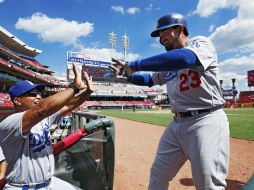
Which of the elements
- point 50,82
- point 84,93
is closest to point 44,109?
point 84,93

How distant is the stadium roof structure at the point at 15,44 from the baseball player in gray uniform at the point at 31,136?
3816 centimetres

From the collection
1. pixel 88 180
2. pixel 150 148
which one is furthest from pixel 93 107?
pixel 88 180

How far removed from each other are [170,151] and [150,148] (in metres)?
5.62

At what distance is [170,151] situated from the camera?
277 centimetres

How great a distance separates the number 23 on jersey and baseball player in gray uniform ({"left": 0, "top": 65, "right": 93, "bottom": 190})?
85cm

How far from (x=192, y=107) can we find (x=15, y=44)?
1869 inches

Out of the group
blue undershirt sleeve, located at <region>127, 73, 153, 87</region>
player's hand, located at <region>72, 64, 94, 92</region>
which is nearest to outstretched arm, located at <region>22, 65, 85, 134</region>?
player's hand, located at <region>72, 64, 94, 92</region>

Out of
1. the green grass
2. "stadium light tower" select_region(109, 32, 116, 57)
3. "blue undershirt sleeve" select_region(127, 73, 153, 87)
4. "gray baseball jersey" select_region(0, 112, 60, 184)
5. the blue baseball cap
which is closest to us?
"gray baseball jersey" select_region(0, 112, 60, 184)

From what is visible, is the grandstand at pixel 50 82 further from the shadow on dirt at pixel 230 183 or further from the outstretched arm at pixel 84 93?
the outstretched arm at pixel 84 93

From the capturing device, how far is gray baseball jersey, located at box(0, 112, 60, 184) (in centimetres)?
222

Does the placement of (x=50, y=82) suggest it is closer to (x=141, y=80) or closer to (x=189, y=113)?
(x=141, y=80)

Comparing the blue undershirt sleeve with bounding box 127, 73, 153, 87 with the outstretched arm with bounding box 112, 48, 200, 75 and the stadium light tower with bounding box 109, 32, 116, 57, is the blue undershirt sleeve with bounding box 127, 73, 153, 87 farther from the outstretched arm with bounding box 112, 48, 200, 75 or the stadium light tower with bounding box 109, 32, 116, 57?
the stadium light tower with bounding box 109, 32, 116, 57

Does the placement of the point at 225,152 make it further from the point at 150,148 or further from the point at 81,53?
the point at 81,53

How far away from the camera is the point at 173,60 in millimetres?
2082
